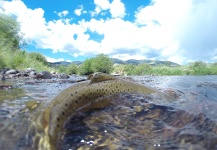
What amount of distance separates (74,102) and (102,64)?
4768 centimetres

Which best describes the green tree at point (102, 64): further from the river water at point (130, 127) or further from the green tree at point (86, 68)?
the river water at point (130, 127)

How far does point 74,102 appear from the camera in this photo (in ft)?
9.96

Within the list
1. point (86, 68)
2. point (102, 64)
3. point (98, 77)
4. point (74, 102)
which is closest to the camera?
point (74, 102)

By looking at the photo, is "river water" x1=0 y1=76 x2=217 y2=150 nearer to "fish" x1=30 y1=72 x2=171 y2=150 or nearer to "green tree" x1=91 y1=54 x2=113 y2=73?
"fish" x1=30 y1=72 x2=171 y2=150

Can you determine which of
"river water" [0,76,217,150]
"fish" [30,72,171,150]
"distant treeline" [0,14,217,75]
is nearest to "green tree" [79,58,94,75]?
"distant treeline" [0,14,217,75]

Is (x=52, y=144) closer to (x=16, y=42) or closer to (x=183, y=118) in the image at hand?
(x=183, y=118)

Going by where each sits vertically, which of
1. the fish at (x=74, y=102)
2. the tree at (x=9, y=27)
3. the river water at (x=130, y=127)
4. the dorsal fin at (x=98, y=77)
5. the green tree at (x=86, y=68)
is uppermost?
the tree at (x=9, y=27)

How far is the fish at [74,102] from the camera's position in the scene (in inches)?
86.0

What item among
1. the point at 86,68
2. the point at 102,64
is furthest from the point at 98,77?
the point at 86,68

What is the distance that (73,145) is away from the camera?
2168mm

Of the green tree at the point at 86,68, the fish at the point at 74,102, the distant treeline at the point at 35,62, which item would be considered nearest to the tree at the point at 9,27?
the distant treeline at the point at 35,62

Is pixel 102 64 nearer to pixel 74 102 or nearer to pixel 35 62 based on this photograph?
pixel 35 62

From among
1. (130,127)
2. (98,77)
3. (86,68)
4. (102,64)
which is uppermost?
(102,64)

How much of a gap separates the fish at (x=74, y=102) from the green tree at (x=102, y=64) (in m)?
46.1
